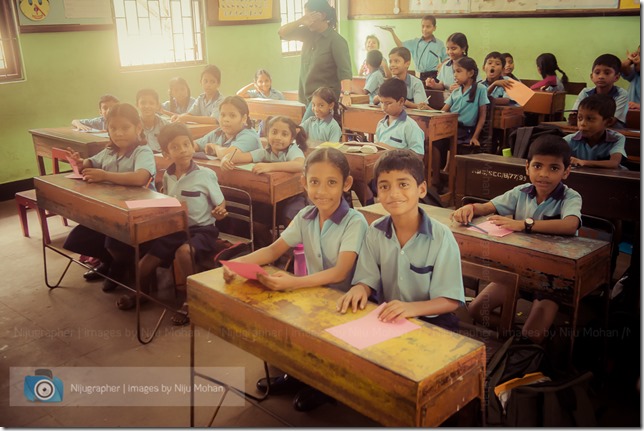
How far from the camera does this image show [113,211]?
263cm

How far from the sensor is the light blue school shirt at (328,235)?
1962 millimetres

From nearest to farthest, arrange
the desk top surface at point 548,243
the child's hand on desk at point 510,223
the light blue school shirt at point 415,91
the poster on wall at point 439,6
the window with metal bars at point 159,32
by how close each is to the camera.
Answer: the desk top surface at point 548,243, the child's hand on desk at point 510,223, the light blue school shirt at point 415,91, the window with metal bars at point 159,32, the poster on wall at point 439,6

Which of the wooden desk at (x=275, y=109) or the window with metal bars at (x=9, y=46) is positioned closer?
the window with metal bars at (x=9, y=46)

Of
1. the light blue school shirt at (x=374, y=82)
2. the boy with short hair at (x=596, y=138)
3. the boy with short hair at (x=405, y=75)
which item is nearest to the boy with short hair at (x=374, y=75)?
the light blue school shirt at (x=374, y=82)

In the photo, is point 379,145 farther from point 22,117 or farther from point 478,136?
point 22,117

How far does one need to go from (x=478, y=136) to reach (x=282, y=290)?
374cm

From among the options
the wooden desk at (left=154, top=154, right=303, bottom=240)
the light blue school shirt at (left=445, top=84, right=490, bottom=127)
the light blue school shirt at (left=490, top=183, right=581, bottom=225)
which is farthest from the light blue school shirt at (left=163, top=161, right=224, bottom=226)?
the light blue school shirt at (left=445, top=84, right=490, bottom=127)

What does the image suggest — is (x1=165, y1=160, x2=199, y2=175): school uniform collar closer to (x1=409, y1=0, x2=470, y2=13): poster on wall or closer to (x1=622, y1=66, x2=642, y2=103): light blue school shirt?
(x1=622, y1=66, x2=642, y2=103): light blue school shirt

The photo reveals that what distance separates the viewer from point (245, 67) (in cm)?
762

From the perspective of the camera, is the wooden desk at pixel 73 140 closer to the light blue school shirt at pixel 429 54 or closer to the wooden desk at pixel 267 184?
the wooden desk at pixel 267 184

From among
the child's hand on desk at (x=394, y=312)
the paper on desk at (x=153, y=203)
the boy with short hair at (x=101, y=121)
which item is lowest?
the child's hand on desk at (x=394, y=312)

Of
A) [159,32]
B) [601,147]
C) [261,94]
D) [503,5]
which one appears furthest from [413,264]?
[503,5]

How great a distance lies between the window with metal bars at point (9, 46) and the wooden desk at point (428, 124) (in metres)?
2.92

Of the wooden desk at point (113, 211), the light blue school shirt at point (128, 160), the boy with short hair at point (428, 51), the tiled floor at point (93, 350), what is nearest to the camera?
the tiled floor at point (93, 350)
